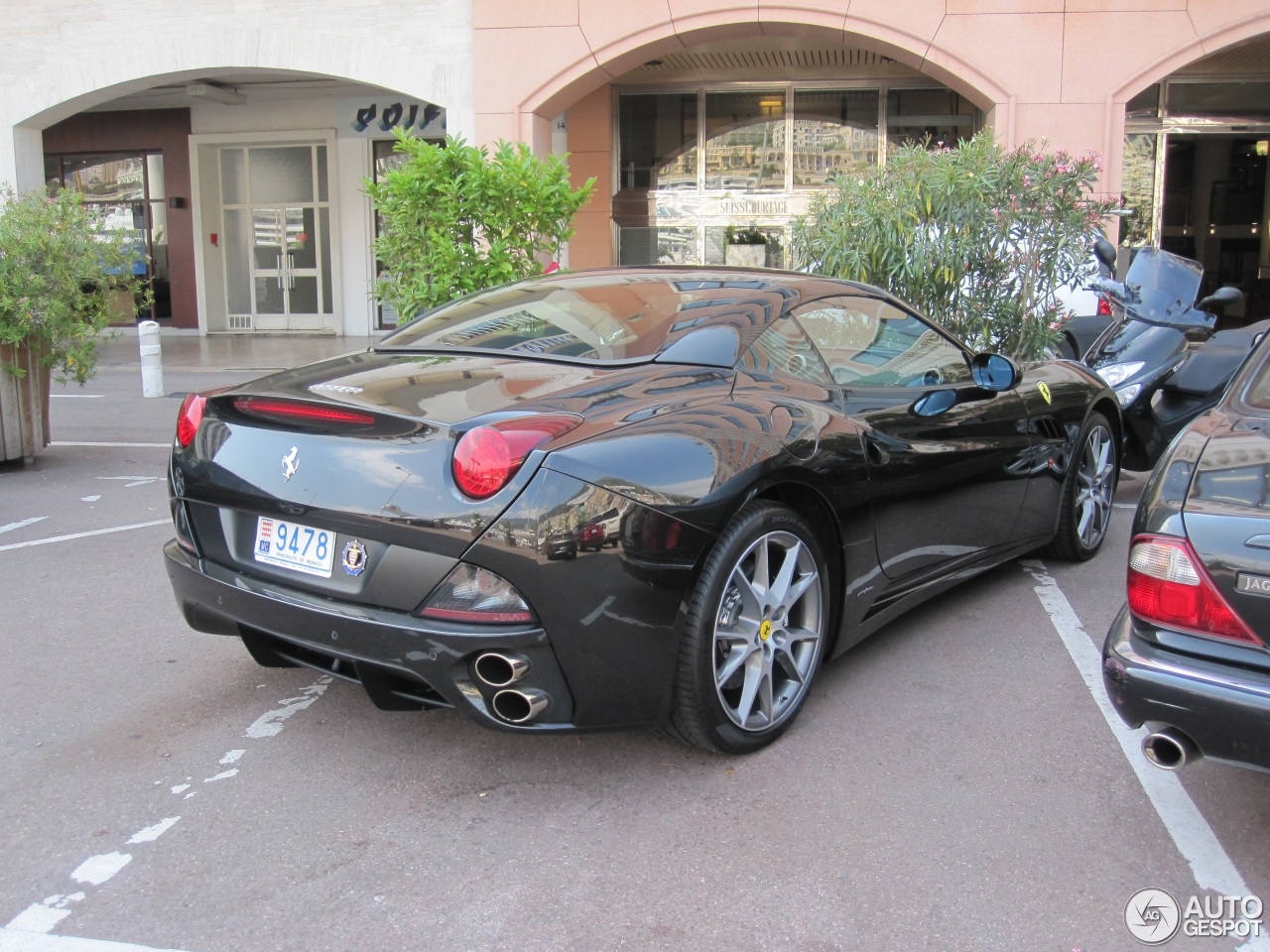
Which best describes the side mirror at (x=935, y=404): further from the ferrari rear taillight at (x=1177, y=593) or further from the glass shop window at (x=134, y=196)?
the glass shop window at (x=134, y=196)

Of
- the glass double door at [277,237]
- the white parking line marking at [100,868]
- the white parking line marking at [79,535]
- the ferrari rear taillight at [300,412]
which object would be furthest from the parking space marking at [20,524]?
the glass double door at [277,237]

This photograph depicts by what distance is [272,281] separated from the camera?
21000 mm

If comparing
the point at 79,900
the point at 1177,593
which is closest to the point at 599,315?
the point at 1177,593

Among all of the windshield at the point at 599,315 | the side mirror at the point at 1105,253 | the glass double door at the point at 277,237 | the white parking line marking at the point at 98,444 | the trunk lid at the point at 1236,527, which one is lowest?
the white parking line marking at the point at 98,444

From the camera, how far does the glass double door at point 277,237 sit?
2034 centimetres

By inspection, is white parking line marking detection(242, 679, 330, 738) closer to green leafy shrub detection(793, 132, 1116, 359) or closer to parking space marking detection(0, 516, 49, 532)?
parking space marking detection(0, 516, 49, 532)

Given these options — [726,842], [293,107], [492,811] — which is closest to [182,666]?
[492,811]

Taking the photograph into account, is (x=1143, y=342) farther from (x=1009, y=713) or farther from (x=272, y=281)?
(x=272, y=281)

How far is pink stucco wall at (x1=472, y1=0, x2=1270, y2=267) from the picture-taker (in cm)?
1249

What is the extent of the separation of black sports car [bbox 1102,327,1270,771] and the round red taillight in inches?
62.7

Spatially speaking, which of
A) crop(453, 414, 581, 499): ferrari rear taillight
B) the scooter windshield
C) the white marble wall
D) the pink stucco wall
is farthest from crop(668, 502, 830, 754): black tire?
the white marble wall

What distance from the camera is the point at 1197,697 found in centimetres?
259

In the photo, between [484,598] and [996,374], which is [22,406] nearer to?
[484,598]

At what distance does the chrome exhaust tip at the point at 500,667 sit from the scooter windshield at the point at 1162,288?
5.71 meters
